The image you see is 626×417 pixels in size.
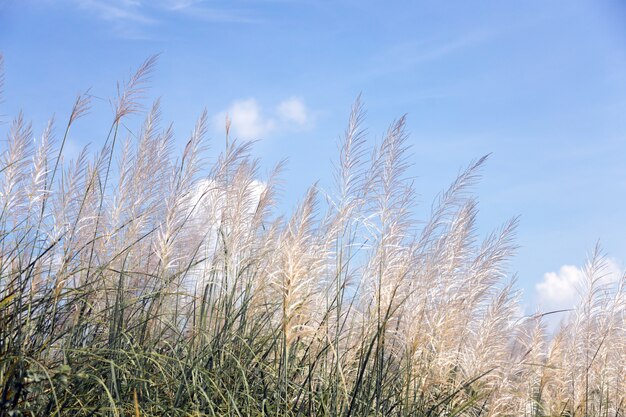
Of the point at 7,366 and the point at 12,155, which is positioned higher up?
the point at 12,155

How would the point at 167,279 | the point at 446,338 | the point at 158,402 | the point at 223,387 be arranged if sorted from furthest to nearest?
the point at 167,279, the point at 446,338, the point at 223,387, the point at 158,402

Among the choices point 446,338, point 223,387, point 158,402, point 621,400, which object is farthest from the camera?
point 621,400

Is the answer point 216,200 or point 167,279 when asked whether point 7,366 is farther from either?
point 216,200

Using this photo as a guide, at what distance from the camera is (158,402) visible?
2969mm

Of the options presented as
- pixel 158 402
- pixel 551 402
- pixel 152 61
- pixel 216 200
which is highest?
pixel 152 61

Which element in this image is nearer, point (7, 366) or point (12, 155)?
point (7, 366)

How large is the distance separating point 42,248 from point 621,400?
3.91m

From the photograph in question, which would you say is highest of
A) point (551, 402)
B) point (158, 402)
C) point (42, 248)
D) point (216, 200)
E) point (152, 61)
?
point (152, 61)

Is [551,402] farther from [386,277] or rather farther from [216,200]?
[216,200]

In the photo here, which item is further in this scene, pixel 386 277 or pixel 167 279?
pixel 167 279

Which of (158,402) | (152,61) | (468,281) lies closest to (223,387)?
(158,402)

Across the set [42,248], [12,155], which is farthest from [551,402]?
[12,155]

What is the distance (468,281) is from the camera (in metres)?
3.83

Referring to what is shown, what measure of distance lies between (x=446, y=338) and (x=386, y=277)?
17.6 inches
